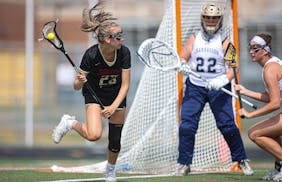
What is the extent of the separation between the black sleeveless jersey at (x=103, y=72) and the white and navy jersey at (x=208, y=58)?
148 centimetres

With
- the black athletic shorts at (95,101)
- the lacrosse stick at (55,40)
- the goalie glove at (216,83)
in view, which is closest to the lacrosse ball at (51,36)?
the lacrosse stick at (55,40)

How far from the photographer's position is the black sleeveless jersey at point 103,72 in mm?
8656

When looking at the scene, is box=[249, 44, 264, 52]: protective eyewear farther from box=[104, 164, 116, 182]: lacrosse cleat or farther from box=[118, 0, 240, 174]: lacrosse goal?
box=[104, 164, 116, 182]: lacrosse cleat

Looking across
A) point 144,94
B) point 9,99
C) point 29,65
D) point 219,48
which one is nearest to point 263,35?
point 219,48

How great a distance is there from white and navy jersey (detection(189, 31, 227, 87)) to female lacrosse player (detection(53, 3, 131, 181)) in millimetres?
1514

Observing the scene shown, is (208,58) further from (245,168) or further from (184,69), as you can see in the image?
(245,168)

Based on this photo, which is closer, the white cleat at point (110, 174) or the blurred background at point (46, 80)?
the white cleat at point (110, 174)

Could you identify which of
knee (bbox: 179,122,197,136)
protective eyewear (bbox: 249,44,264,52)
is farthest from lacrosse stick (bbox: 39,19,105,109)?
protective eyewear (bbox: 249,44,264,52)

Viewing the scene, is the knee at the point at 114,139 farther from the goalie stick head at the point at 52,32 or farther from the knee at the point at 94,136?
the goalie stick head at the point at 52,32

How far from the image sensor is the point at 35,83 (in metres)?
20.0

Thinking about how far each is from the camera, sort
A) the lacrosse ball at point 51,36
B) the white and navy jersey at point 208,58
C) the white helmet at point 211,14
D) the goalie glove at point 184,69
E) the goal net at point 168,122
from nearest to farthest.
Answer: the lacrosse ball at point 51,36 < the goalie glove at point 184,69 < the white helmet at point 211,14 < the white and navy jersey at point 208,58 < the goal net at point 168,122

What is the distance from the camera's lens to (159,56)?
1100 cm

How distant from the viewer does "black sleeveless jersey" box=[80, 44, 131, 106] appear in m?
8.66

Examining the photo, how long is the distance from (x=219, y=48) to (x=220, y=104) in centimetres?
67
